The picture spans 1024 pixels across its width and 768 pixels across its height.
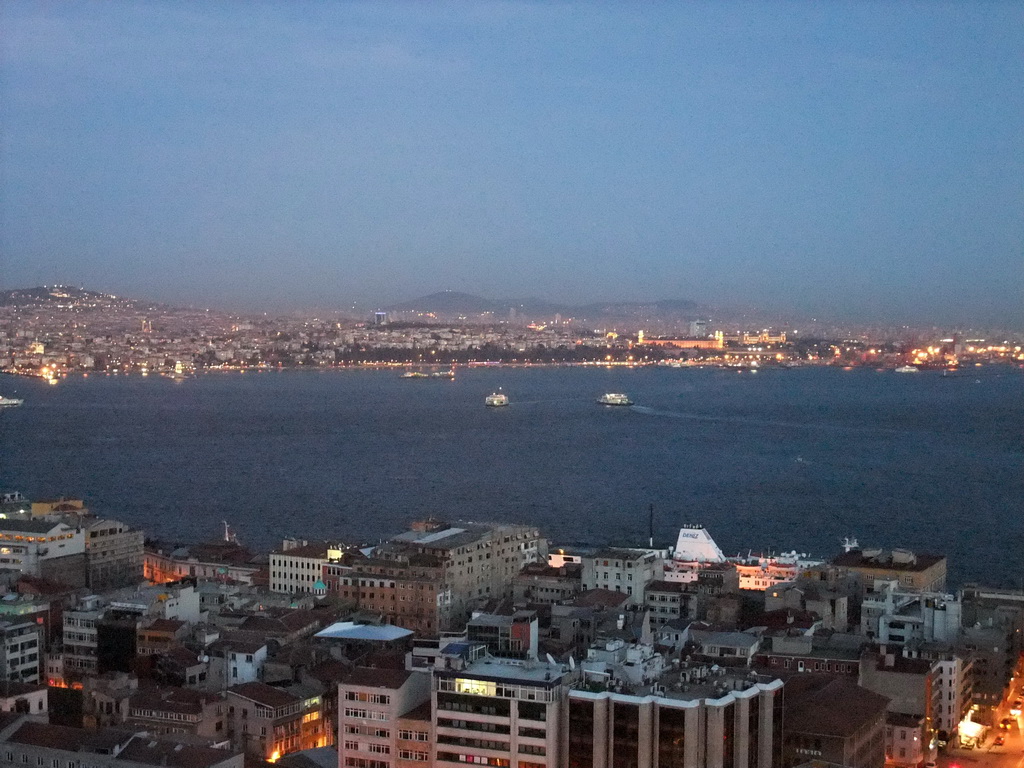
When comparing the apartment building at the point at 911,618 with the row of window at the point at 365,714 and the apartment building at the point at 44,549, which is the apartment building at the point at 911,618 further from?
the apartment building at the point at 44,549

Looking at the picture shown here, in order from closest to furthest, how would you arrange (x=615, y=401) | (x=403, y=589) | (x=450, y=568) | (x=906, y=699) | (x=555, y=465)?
(x=906, y=699), (x=403, y=589), (x=450, y=568), (x=555, y=465), (x=615, y=401)

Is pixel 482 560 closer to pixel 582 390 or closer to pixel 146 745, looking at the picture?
pixel 146 745

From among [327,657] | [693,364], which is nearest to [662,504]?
[327,657]

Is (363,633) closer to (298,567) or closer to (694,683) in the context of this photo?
(298,567)

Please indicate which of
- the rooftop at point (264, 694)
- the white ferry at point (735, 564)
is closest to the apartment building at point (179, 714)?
the rooftop at point (264, 694)

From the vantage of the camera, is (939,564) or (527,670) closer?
(527,670)

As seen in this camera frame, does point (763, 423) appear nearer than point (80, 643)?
No

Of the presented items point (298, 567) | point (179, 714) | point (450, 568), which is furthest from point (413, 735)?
point (298, 567)
